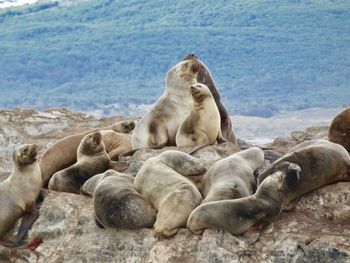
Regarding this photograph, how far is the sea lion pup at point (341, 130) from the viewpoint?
1116cm

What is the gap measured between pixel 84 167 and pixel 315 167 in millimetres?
2873

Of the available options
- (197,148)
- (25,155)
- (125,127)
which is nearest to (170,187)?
(197,148)

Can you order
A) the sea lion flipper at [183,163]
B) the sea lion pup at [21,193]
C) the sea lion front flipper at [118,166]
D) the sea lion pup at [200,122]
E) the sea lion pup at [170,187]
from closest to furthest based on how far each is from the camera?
1. the sea lion pup at [170,187]
2. the sea lion flipper at [183,163]
3. the sea lion pup at [21,193]
4. the sea lion front flipper at [118,166]
5. the sea lion pup at [200,122]

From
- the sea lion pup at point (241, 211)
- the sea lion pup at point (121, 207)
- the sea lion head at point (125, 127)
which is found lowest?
the sea lion head at point (125, 127)

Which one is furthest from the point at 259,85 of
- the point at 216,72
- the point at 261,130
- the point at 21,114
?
the point at 21,114

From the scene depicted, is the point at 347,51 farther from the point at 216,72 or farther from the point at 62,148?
the point at 62,148

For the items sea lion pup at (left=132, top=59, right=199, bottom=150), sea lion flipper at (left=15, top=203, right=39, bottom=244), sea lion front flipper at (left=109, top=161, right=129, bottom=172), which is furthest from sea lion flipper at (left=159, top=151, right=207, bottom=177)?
sea lion pup at (left=132, top=59, right=199, bottom=150)

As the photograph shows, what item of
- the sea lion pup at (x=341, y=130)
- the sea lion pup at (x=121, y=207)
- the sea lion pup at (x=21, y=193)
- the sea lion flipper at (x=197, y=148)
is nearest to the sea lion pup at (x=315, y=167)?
the sea lion pup at (x=121, y=207)

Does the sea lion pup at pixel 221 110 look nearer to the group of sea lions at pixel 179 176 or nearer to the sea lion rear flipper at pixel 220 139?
the group of sea lions at pixel 179 176

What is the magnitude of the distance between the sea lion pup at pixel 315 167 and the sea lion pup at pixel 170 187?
2.28ft

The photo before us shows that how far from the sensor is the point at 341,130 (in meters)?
11.2

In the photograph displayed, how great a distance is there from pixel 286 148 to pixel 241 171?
131 inches

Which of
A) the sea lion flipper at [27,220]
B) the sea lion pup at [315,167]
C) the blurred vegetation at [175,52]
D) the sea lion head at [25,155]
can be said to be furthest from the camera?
the blurred vegetation at [175,52]

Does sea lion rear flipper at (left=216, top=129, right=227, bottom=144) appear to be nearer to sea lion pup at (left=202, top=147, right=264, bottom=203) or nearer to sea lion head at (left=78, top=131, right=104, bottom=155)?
sea lion head at (left=78, top=131, right=104, bottom=155)
